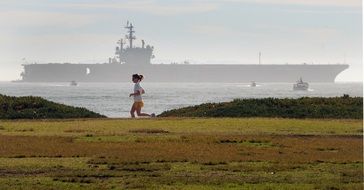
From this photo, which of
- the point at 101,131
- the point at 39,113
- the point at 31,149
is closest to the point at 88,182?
the point at 31,149

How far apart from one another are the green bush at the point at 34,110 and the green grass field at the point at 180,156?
475cm

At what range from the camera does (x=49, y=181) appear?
48.7 ft

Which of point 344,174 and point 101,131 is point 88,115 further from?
point 344,174

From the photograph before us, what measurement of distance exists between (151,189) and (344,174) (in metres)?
4.20

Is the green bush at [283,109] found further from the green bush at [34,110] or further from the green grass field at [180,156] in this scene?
the green grass field at [180,156]

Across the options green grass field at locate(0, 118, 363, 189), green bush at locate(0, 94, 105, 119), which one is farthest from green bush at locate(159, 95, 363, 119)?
green grass field at locate(0, 118, 363, 189)

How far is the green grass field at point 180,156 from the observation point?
49.5 feet

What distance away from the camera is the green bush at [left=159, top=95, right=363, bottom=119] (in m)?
35.4

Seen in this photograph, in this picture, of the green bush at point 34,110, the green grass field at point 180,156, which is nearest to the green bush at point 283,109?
the green bush at point 34,110

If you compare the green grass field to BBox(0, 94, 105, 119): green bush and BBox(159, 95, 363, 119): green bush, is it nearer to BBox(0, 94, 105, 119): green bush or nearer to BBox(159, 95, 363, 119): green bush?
BBox(0, 94, 105, 119): green bush

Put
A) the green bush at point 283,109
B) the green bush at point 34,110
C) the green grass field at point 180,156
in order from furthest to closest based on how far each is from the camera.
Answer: the green bush at point 283,109
the green bush at point 34,110
the green grass field at point 180,156

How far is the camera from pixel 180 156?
18.8 meters

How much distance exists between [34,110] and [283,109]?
1057 cm

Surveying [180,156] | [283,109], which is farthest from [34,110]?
[180,156]
